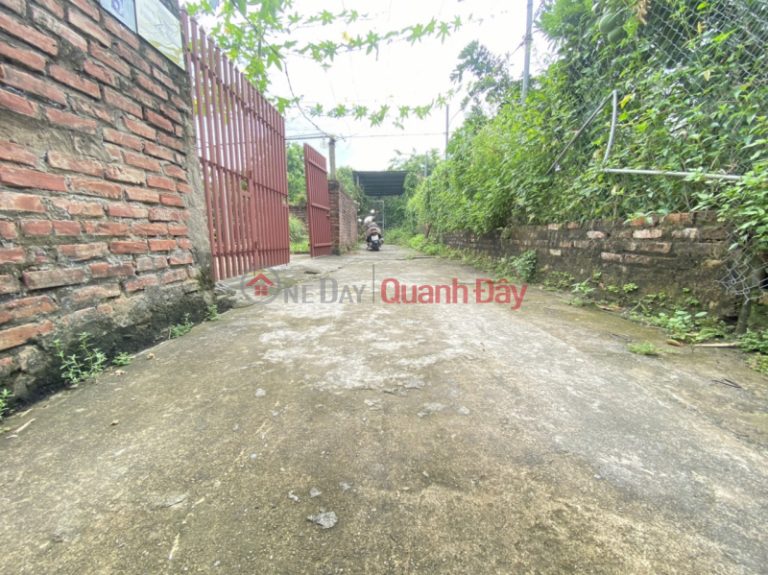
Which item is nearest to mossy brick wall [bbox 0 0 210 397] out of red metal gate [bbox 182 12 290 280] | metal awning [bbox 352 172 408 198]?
red metal gate [bbox 182 12 290 280]

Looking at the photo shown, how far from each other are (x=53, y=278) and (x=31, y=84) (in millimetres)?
739

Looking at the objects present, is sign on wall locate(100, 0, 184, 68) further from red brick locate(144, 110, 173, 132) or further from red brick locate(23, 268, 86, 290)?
red brick locate(23, 268, 86, 290)

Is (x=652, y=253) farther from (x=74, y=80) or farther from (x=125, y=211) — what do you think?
(x=74, y=80)

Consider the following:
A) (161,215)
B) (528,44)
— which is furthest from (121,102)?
(528,44)

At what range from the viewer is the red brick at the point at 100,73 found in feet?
4.47

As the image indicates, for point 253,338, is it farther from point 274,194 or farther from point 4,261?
point 274,194

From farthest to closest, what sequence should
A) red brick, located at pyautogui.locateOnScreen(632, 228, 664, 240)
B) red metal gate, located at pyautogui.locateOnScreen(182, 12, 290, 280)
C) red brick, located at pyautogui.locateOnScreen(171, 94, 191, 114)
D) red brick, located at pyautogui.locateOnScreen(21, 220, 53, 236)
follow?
red metal gate, located at pyautogui.locateOnScreen(182, 12, 290, 280), red brick, located at pyautogui.locateOnScreen(632, 228, 664, 240), red brick, located at pyautogui.locateOnScreen(171, 94, 191, 114), red brick, located at pyautogui.locateOnScreen(21, 220, 53, 236)

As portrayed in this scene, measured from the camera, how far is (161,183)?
1780mm

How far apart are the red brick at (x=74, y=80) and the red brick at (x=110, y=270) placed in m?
0.76

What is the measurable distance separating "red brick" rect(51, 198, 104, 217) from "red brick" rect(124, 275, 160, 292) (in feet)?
1.15

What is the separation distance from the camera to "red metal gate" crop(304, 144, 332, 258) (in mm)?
5895

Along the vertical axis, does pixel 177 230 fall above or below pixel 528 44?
below

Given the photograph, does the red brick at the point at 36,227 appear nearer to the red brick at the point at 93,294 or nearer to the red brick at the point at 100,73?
the red brick at the point at 93,294

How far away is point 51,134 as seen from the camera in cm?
123
